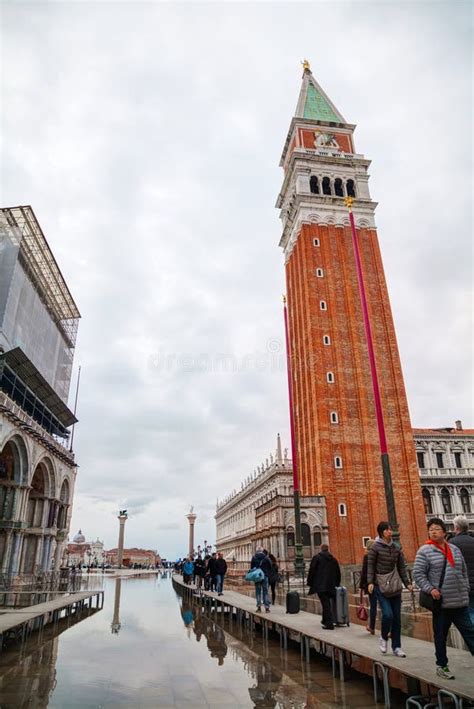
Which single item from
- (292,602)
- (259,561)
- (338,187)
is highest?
(338,187)

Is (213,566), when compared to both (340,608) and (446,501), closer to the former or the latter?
(340,608)

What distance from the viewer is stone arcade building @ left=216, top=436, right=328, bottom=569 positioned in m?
34.5

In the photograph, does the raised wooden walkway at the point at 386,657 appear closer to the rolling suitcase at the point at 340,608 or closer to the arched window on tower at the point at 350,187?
the rolling suitcase at the point at 340,608

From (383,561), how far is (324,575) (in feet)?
8.20

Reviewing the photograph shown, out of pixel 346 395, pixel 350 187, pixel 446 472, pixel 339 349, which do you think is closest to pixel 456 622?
pixel 346 395

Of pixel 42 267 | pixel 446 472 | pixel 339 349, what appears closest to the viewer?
pixel 42 267

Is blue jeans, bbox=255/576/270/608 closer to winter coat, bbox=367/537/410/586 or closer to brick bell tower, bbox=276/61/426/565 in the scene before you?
winter coat, bbox=367/537/410/586

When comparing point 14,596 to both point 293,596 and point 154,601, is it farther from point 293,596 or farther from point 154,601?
point 293,596

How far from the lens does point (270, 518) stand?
37375mm

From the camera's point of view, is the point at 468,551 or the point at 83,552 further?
the point at 83,552

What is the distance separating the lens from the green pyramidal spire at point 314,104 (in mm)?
54031

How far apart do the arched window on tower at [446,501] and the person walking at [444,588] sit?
47.4 meters

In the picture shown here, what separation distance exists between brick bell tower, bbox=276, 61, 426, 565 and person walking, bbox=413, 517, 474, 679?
3120cm

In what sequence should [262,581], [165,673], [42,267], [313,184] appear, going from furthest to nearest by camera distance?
[313,184] → [42,267] → [262,581] → [165,673]
